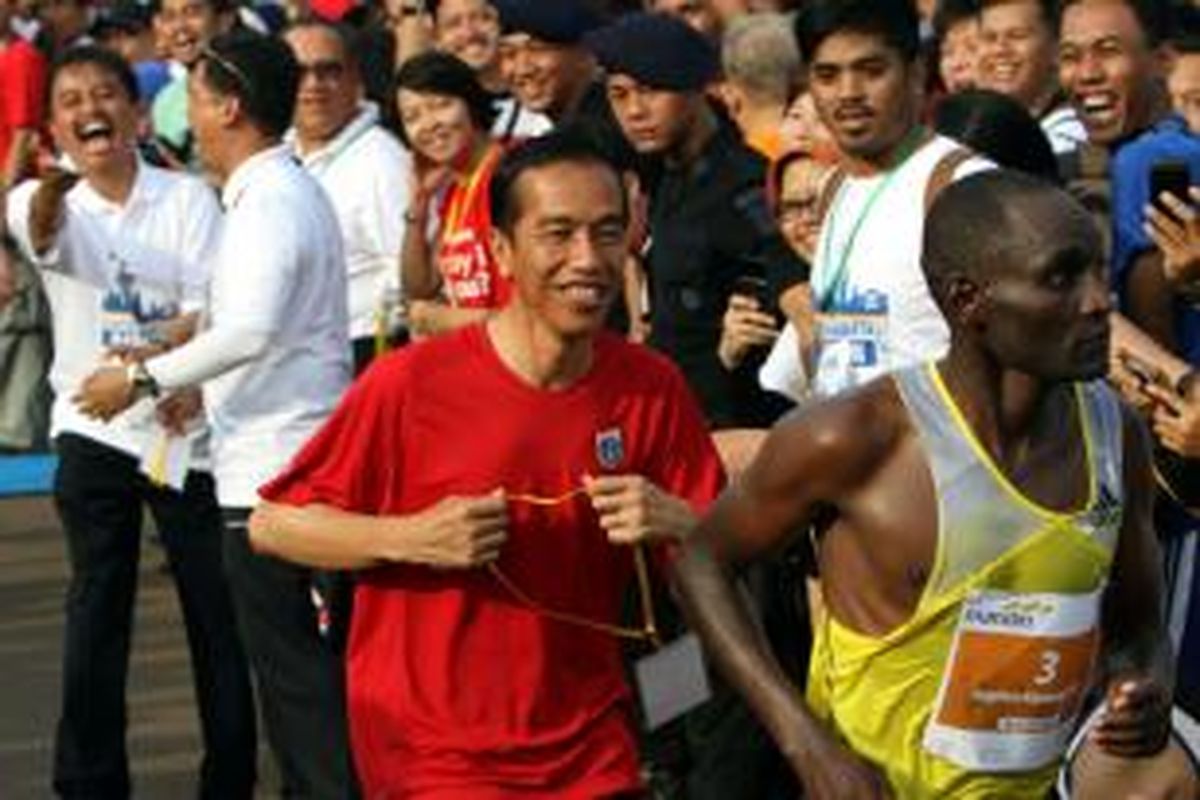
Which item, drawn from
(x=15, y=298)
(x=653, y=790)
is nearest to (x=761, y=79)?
(x=653, y=790)

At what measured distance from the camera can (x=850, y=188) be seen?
6895 millimetres

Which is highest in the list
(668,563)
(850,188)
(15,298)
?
(850,188)

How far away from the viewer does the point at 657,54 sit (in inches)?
340

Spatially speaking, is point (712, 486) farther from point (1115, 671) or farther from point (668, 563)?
point (1115, 671)

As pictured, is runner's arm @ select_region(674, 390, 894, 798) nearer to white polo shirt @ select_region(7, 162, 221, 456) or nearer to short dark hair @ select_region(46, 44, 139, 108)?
white polo shirt @ select_region(7, 162, 221, 456)

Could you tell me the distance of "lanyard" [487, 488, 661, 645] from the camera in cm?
561

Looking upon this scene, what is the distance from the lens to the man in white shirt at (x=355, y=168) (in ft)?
34.2

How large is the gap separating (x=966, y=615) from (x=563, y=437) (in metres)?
1.04

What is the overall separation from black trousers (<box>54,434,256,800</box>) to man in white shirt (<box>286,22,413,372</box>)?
1.59 meters

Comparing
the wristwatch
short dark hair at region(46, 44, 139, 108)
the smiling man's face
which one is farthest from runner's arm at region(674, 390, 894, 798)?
short dark hair at region(46, 44, 139, 108)

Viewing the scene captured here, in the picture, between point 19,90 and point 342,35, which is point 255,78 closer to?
point 342,35

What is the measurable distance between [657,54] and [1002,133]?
150cm

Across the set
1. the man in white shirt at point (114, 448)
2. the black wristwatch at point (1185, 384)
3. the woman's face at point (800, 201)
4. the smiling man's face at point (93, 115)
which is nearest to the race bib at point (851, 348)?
the black wristwatch at point (1185, 384)

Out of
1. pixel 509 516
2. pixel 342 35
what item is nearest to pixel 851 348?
pixel 509 516
